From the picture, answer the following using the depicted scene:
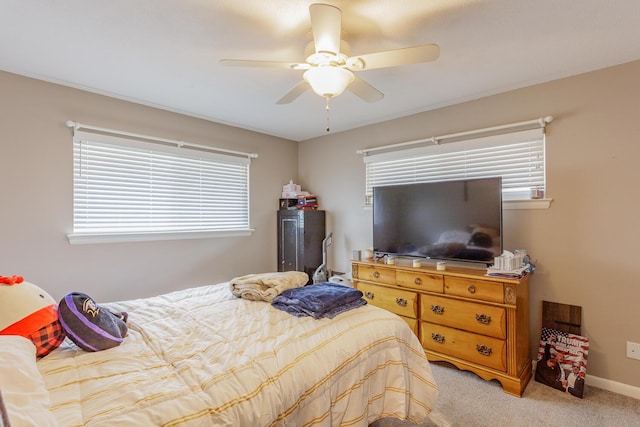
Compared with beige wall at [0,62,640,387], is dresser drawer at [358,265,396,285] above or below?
below

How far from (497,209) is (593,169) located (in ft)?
2.43

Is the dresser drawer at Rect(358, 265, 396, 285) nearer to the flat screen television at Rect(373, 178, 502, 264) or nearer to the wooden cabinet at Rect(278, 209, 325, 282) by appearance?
the flat screen television at Rect(373, 178, 502, 264)

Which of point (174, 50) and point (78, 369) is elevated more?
point (174, 50)

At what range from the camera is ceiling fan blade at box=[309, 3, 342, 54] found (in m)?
1.36

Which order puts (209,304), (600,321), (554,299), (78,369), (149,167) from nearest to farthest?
(78,369) → (209,304) → (600,321) → (554,299) → (149,167)

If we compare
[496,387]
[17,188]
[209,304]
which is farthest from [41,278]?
[496,387]

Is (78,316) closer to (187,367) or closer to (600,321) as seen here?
(187,367)

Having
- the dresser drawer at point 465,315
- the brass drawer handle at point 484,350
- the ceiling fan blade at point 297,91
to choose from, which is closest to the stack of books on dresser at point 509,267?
the dresser drawer at point 465,315

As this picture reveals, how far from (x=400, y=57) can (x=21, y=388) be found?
1.98 m

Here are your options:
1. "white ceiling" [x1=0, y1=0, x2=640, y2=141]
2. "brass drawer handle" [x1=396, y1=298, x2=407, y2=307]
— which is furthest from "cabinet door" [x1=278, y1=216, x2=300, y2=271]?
"white ceiling" [x1=0, y1=0, x2=640, y2=141]

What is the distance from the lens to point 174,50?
2082 mm

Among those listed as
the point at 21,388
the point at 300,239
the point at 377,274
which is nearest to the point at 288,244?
the point at 300,239

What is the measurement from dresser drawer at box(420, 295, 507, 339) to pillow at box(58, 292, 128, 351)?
2253 mm

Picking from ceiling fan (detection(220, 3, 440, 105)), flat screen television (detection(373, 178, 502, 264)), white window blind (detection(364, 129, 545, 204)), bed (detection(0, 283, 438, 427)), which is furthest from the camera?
white window blind (detection(364, 129, 545, 204))
